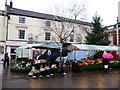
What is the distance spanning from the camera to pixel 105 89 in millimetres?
10406

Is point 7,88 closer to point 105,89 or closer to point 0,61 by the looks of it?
point 105,89

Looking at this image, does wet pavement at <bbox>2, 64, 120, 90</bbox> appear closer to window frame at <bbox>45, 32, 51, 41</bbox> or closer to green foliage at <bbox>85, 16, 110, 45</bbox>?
green foliage at <bbox>85, 16, 110, 45</bbox>

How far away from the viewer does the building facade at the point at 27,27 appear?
34406 mm

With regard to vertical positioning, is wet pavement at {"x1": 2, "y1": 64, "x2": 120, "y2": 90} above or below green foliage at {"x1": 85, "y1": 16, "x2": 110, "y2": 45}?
below

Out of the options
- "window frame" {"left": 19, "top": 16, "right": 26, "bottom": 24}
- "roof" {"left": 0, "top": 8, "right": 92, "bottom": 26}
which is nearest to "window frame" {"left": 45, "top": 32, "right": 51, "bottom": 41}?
"roof" {"left": 0, "top": 8, "right": 92, "bottom": 26}

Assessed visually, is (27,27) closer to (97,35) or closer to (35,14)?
(35,14)

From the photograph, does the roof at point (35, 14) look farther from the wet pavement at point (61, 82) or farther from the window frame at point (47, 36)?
the wet pavement at point (61, 82)

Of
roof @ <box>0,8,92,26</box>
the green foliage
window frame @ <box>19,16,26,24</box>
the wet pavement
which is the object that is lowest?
the wet pavement

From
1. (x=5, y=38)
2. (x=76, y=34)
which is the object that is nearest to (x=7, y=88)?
(x=5, y=38)

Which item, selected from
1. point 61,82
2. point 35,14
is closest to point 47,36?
point 35,14

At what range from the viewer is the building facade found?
34.4 metres

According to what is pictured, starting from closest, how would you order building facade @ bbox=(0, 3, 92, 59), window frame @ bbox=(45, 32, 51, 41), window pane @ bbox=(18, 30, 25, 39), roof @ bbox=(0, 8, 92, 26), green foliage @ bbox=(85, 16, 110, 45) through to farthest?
green foliage @ bbox=(85, 16, 110, 45) < building facade @ bbox=(0, 3, 92, 59) < roof @ bbox=(0, 8, 92, 26) < window pane @ bbox=(18, 30, 25, 39) < window frame @ bbox=(45, 32, 51, 41)

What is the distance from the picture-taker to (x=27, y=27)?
1437 inches

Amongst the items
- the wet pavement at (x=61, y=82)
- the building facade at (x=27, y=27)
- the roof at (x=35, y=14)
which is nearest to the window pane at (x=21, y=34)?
the building facade at (x=27, y=27)
